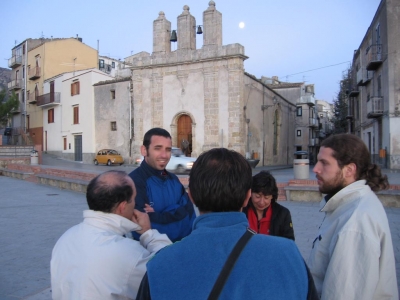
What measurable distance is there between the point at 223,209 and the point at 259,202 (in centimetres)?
226

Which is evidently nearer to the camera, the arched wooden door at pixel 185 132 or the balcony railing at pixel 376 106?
the balcony railing at pixel 376 106

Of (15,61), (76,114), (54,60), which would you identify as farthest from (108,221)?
(15,61)

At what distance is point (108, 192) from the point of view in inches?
80.3

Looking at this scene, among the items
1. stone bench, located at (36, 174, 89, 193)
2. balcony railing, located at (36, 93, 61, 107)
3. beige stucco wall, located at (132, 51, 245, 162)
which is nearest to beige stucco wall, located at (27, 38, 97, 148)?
balcony railing, located at (36, 93, 61, 107)

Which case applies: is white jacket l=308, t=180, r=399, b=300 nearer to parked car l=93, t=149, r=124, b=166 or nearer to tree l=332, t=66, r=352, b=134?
parked car l=93, t=149, r=124, b=166

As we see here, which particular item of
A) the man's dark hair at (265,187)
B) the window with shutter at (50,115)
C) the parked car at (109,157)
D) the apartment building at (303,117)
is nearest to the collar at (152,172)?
the man's dark hair at (265,187)

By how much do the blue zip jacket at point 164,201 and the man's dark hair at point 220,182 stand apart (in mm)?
1408

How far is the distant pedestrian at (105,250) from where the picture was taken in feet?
5.89

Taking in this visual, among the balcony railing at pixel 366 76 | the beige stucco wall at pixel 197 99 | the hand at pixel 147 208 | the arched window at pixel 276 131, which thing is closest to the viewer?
the hand at pixel 147 208

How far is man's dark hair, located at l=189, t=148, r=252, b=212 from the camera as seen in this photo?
4.50ft

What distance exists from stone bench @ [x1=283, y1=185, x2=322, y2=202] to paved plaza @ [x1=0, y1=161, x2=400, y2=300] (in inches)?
11.0

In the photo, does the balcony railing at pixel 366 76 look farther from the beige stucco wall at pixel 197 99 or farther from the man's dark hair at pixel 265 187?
the man's dark hair at pixel 265 187

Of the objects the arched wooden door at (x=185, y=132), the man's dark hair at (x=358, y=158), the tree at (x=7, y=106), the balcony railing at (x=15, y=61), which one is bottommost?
the man's dark hair at (x=358, y=158)

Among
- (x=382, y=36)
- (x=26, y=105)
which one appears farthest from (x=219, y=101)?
(x=26, y=105)
